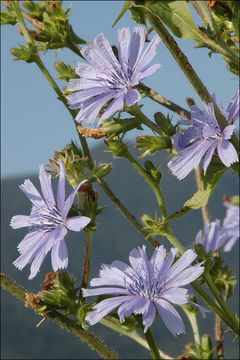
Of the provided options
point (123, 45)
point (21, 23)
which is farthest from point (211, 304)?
point (21, 23)

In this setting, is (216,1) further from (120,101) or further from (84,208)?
(84,208)

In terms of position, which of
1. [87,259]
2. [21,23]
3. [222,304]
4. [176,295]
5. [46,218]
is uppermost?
[21,23]

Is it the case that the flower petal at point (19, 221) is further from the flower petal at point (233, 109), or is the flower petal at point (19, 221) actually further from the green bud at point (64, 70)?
the flower petal at point (233, 109)

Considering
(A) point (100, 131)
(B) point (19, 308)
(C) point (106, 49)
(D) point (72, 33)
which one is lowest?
(B) point (19, 308)

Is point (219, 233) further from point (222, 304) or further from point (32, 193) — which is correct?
point (32, 193)

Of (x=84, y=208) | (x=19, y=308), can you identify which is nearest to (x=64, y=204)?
(x=84, y=208)
